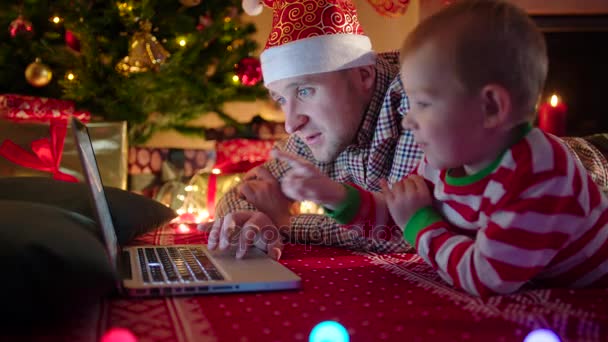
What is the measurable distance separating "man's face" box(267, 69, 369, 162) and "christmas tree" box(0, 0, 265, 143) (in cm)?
89

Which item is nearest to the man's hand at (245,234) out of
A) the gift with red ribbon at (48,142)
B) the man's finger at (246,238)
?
the man's finger at (246,238)

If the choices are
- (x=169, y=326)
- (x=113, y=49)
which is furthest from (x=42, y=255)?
(x=113, y=49)

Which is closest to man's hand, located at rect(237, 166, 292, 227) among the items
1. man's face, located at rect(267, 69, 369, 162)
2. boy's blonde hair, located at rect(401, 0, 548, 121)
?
Answer: man's face, located at rect(267, 69, 369, 162)

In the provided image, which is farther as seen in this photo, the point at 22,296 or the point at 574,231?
the point at 574,231

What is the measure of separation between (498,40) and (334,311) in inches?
14.5

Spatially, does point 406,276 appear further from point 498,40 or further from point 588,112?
point 588,112

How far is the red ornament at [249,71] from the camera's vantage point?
2178 mm

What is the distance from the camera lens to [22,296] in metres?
0.58

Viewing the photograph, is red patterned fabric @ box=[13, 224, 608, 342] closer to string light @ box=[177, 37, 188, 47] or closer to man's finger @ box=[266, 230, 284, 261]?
man's finger @ box=[266, 230, 284, 261]

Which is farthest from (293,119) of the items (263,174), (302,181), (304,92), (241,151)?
(241,151)

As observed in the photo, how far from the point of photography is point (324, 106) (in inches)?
47.0

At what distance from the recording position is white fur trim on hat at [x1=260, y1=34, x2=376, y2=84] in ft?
4.04

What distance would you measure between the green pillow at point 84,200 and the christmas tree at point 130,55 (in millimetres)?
839

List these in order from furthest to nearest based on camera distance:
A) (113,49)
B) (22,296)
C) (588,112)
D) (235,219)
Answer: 1. (588,112)
2. (113,49)
3. (235,219)
4. (22,296)
